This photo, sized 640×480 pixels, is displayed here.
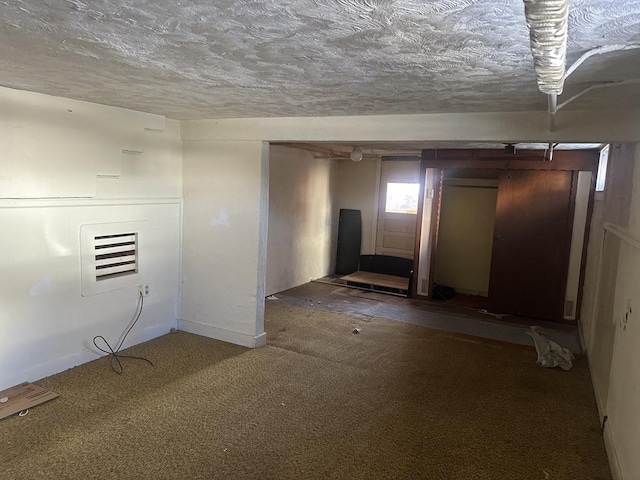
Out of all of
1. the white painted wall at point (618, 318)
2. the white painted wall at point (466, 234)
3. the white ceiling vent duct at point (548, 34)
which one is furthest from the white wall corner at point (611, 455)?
the white painted wall at point (466, 234)

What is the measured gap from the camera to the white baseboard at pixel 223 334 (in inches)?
165

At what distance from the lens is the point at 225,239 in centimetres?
423

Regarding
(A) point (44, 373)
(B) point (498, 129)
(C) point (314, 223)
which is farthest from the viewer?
(C) point (314, 223)

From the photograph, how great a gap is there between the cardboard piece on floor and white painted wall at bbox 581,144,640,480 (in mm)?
3466

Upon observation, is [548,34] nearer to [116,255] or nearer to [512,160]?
[116,255]

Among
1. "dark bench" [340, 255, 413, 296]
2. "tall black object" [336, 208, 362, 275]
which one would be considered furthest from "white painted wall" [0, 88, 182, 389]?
"tall black object" [336, 208, 362, 275]

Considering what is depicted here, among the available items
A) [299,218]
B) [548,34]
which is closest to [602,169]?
[299,218]

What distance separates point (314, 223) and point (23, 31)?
571 cm

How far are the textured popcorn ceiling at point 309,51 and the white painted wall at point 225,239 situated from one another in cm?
109

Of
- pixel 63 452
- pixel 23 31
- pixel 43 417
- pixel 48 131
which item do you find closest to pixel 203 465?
pixel 63 452

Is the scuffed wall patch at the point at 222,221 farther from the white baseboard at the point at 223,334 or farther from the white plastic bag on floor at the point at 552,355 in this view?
the white plastic bag on floor at the point at 552,355

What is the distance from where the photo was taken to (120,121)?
12.2ft

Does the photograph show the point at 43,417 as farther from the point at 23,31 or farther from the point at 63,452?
the point at 23,31

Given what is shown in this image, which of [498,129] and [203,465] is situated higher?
[498,129]
